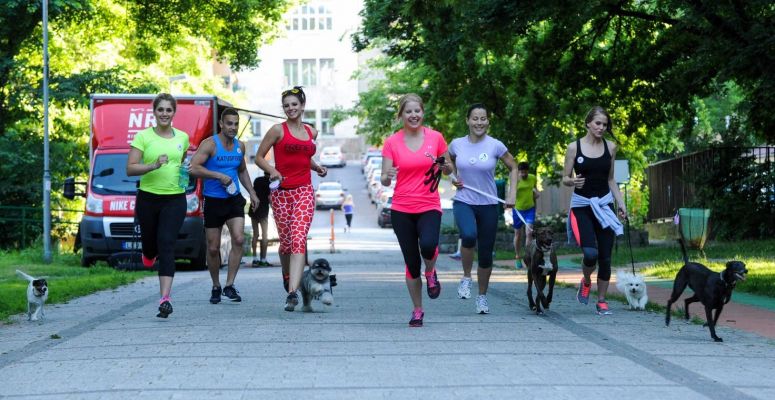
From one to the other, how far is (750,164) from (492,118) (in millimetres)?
5577

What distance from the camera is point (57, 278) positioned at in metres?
19.5

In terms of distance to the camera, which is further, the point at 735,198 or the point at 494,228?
the point at 735,198

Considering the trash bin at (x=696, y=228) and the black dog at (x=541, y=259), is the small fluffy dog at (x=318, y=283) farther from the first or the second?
the trash bin at (x=696, y=228)

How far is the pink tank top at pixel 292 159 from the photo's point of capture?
11.7 metres

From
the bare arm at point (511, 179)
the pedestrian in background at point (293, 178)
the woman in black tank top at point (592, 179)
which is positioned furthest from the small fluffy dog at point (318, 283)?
the woman in black tank top at point (592, 179)

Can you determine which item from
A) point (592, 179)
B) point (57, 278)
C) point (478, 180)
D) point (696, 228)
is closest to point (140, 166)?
point (478, 180)

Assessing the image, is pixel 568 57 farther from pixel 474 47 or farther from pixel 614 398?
pixel 614 398

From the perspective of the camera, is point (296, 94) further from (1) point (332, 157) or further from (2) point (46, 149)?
(1) point (332, 157)

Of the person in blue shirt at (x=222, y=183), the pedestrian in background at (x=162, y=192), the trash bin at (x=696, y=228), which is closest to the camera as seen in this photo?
the pedestrian in background at (x=162, y=192)

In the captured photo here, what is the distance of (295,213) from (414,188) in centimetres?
175

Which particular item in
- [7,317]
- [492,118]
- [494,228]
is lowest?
[7,317]

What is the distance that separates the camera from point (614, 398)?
22.3 feet

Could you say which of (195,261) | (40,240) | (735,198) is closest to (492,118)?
(735,198)

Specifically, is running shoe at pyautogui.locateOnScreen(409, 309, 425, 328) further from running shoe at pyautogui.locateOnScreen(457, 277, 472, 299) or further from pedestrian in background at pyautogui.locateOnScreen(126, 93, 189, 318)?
pedestrian in background at pyautogui.locateOnScreen(126, 93, 189, 318)
